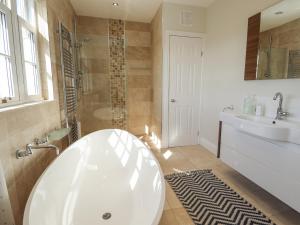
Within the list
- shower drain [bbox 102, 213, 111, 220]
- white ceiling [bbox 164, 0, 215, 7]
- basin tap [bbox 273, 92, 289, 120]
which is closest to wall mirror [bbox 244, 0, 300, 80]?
basin tap [bbox 273, 92, 289, 120]

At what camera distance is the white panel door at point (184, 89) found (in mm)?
2934

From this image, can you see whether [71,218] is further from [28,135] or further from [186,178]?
[186,178]

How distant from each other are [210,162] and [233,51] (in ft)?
5.59

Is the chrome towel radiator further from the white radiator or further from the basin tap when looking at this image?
the basin tap

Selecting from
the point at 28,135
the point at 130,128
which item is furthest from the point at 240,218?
the point at 130,128

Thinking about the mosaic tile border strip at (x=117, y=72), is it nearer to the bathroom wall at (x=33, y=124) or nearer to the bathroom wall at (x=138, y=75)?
the bathroom wall at (x=138, y=75)

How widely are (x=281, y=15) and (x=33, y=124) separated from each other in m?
2.62

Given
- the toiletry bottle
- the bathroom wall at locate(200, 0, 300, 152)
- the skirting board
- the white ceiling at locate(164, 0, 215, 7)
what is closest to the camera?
the bathroom wall at locate(200, 0, 300, 152)

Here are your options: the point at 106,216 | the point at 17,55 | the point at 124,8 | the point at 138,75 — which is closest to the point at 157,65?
the point at 138,75

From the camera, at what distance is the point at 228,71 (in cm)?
248

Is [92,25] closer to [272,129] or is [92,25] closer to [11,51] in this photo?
[11,51]

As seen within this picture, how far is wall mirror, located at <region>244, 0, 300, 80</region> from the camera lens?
1.58 meters

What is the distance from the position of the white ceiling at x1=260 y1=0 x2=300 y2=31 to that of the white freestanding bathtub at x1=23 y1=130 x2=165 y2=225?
6.28 ft

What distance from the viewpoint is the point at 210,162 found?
2584mm
